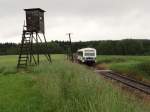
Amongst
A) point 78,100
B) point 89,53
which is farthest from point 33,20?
point 78,100

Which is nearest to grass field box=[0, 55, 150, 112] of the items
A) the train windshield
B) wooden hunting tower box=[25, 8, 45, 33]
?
wooden hunting tower box=[25, 8, 45, 33]

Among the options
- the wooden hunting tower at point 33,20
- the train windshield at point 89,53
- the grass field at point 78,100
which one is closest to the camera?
the grass field at point 78,100

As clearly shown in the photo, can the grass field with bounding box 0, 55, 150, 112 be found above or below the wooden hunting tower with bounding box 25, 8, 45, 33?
below

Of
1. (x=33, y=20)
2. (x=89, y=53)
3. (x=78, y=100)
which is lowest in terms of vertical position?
(x=89, y=53)

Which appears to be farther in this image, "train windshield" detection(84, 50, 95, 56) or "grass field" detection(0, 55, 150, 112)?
"train windshield" detection(84, 50, 95, 56)

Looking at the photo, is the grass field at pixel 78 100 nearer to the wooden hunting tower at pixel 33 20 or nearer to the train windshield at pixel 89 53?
the wooden hunting tower at pixel 33 20

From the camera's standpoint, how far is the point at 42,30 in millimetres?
39531

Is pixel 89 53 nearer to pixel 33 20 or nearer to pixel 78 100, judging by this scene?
pixel 33 20

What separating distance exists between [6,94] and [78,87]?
7334 millimetres

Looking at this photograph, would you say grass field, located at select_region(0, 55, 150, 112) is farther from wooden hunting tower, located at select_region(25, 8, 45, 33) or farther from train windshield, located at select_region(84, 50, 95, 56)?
train windshield, located at select_region(84, 50, 95, 56)

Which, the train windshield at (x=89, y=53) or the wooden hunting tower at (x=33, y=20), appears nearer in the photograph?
the wooden hunting tower at (x=33, y=20)

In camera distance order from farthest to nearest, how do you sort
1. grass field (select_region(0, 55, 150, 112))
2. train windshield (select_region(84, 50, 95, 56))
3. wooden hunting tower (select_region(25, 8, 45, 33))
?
train windshield (select_region(84, 50, 95, 56)) → wooden hunting tower (select_region(25, 8, 45, 33)) → grass field (select_region(0, 55, 150, 112))

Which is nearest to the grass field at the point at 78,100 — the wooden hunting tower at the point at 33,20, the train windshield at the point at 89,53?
the wooden hunting tower at the point at 33,20

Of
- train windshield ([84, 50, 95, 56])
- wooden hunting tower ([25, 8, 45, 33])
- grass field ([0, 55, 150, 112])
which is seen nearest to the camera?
grass field ([0, 55, 150, 112])
